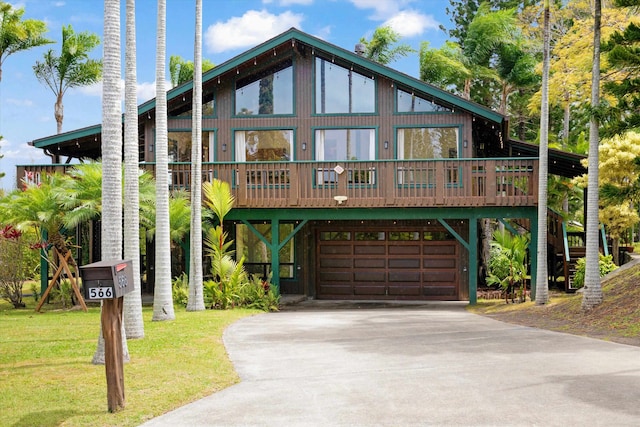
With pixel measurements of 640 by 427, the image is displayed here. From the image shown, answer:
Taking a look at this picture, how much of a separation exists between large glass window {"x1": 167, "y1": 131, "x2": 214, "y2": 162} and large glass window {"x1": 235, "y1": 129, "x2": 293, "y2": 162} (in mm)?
928

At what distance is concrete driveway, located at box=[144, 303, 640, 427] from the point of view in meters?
6.53

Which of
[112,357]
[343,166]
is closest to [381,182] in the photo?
[343,166]

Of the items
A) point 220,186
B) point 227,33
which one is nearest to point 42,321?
point 220,186

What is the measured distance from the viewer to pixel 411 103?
66.6 ft

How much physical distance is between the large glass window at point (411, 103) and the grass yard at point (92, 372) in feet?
31.6

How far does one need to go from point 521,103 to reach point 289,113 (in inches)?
727

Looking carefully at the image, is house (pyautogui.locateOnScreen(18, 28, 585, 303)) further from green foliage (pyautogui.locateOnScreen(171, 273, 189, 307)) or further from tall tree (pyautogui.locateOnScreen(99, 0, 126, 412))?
tall tree (pyautogui.locateOnScreen(99, 0, 126, 412))

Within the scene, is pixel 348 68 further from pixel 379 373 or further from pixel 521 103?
pixel 521 103

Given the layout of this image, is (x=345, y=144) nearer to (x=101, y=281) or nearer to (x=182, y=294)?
(x=182, y=294)

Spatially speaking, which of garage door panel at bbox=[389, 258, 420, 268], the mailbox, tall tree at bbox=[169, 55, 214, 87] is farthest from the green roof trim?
tall tree at bbox=[169, 55, 214, 87]

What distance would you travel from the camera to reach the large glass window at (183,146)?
21062mm

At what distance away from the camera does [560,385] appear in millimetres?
7699

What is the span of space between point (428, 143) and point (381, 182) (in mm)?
2896

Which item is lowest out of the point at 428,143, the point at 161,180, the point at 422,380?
the point at 422,380
